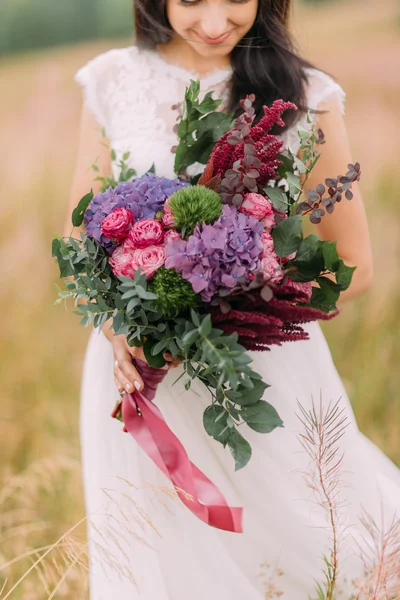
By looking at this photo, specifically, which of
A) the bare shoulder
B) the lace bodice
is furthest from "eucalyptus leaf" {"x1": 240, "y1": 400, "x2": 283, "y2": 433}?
the bare shoulder

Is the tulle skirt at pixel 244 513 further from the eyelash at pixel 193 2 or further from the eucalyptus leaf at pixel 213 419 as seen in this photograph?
the eyelash at pixel 193 2

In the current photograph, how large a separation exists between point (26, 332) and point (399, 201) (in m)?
2.19

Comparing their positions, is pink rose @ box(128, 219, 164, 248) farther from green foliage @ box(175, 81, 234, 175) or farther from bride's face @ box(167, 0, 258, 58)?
bride's face @ box(167, 0, 258, 58)

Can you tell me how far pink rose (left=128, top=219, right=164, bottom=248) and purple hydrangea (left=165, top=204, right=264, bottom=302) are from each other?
2.2 inches

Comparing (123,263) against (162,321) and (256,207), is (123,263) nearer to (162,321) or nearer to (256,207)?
(162,321)

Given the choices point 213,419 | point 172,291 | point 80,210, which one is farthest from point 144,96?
point 213,419

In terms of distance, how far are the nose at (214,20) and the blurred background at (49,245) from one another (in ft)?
1.38

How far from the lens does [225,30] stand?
56.1 inches

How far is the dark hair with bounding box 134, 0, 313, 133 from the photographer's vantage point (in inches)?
60.4

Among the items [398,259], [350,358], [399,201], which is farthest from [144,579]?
[399,201]

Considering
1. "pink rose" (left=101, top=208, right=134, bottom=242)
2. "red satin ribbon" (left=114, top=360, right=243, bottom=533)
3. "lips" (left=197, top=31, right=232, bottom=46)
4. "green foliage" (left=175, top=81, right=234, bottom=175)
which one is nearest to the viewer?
"pink rose" (left=101, top=208, right=134, bottom=242)

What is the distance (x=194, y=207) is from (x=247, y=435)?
2.19 feet

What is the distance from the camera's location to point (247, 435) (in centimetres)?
146

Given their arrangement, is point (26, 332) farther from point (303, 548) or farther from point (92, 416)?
point (303, 548)
